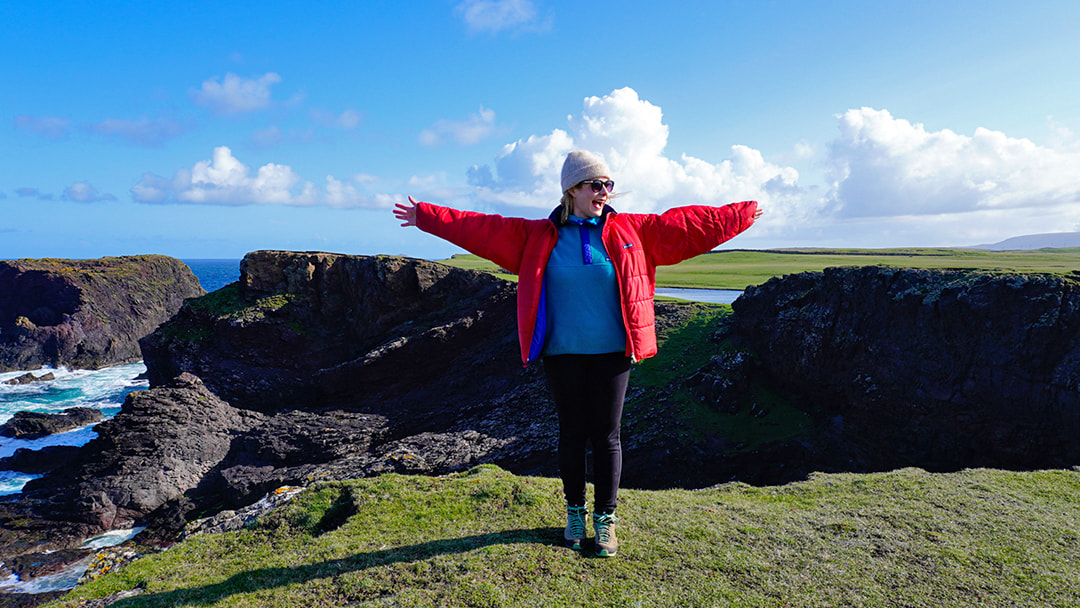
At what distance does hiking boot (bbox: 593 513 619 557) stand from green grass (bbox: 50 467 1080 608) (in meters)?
0.09

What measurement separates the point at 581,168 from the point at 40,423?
36.2 m

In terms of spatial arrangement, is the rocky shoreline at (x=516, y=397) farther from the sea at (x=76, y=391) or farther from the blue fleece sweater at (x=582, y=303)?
the blue fleece sweater at (x=582, y=303)

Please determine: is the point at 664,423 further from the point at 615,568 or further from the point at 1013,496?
the point at 615,568

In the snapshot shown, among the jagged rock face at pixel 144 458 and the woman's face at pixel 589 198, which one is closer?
the woman's face at pixel 589 198

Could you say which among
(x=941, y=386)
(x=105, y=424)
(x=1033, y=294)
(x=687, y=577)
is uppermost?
(x=1033, y=294)

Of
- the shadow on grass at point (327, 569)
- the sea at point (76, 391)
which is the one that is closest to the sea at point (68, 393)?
the sea at point (76, 391)

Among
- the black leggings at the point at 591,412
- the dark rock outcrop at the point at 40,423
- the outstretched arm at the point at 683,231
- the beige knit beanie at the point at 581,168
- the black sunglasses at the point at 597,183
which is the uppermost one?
the beige knit beanie at the point at 581,168

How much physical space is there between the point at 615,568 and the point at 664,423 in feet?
51.8

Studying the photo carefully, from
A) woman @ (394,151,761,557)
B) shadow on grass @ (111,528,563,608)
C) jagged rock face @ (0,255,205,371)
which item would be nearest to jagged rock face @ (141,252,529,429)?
shadow on grass @ (111,528,563,608)

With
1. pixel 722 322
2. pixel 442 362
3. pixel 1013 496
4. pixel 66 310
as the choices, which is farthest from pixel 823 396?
pixel 66 310

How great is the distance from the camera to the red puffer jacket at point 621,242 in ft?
15.3

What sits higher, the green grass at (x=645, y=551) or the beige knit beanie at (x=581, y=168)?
the beige knit beanie at (x=581, y=168)

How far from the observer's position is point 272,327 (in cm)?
2948

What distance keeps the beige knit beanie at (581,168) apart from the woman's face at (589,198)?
2.2 inches
